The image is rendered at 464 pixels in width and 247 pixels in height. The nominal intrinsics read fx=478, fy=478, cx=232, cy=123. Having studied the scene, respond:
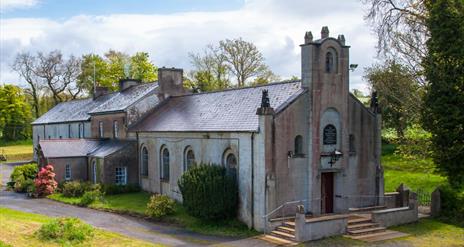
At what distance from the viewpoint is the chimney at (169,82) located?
139 ft

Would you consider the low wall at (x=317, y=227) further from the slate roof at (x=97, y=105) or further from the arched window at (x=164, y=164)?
the slate roof at (x=97, y=105)

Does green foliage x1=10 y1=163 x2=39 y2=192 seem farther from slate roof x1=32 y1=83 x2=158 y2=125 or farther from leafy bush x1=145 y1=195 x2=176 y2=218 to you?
leafy bush x1=145 y1=195 x2=176 y2=218

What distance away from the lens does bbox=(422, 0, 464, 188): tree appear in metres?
26.2

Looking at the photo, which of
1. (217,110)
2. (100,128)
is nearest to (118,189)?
(100,128)

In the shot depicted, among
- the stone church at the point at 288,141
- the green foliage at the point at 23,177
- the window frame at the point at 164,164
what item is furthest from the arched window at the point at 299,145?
the green foliage at the point at 23,177

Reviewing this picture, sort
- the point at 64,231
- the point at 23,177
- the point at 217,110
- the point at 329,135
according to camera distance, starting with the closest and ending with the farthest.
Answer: the point at 64,231, the point at 329,135, the point at 217,110, the point at 23,177

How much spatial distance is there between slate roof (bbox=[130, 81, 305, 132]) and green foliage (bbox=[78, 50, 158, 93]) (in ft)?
136

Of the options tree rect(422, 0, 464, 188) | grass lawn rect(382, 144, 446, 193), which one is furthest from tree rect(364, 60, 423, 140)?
tree rect(422, 0, 464, 188)

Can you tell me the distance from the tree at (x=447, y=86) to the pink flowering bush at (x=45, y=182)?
29433 mm

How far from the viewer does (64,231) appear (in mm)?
22188

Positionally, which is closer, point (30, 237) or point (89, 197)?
point (30, 237)

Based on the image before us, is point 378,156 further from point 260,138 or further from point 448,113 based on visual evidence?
point 260,138

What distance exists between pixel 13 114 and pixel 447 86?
78343 mm

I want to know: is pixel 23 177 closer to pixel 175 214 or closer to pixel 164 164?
pixel 164 164
